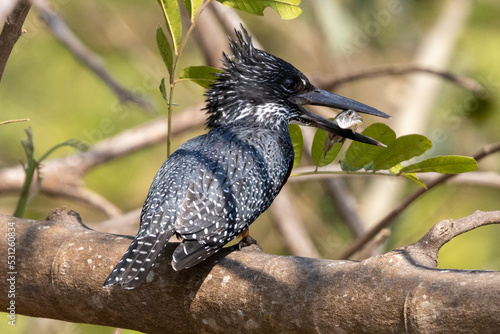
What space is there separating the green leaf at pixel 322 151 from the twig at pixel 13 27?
4.39 feet

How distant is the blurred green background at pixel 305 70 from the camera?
6.50 m

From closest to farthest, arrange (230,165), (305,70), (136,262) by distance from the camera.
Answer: (136,262) → (230,165) → (305,70)

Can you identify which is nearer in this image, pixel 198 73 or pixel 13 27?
pixel 13 27

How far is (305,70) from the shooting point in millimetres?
8516

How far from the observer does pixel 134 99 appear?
4.10 m

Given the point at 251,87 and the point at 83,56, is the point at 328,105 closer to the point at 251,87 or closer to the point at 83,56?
the point at 251,87

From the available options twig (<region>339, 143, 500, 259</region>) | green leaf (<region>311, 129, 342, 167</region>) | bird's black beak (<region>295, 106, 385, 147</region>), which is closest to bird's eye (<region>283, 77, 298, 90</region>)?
bird's black beak (<region>295, 106, 385, 147</region>)

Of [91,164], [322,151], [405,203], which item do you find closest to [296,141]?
[322,151]

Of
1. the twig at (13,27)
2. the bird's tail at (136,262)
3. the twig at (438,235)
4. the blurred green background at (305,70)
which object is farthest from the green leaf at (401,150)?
the blurred green background at (305,70)

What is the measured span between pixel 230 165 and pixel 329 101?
736 mm

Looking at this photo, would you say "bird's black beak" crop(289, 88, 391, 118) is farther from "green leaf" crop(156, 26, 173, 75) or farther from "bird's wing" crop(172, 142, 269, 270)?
"green leaf" crop(156, 26, 173, 75)

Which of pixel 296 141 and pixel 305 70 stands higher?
pixel 305 70

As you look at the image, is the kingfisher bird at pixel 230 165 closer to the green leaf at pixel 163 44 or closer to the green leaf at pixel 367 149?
the green leaf at pixel 367 149

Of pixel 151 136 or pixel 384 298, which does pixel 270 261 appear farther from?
pixel 151 136
